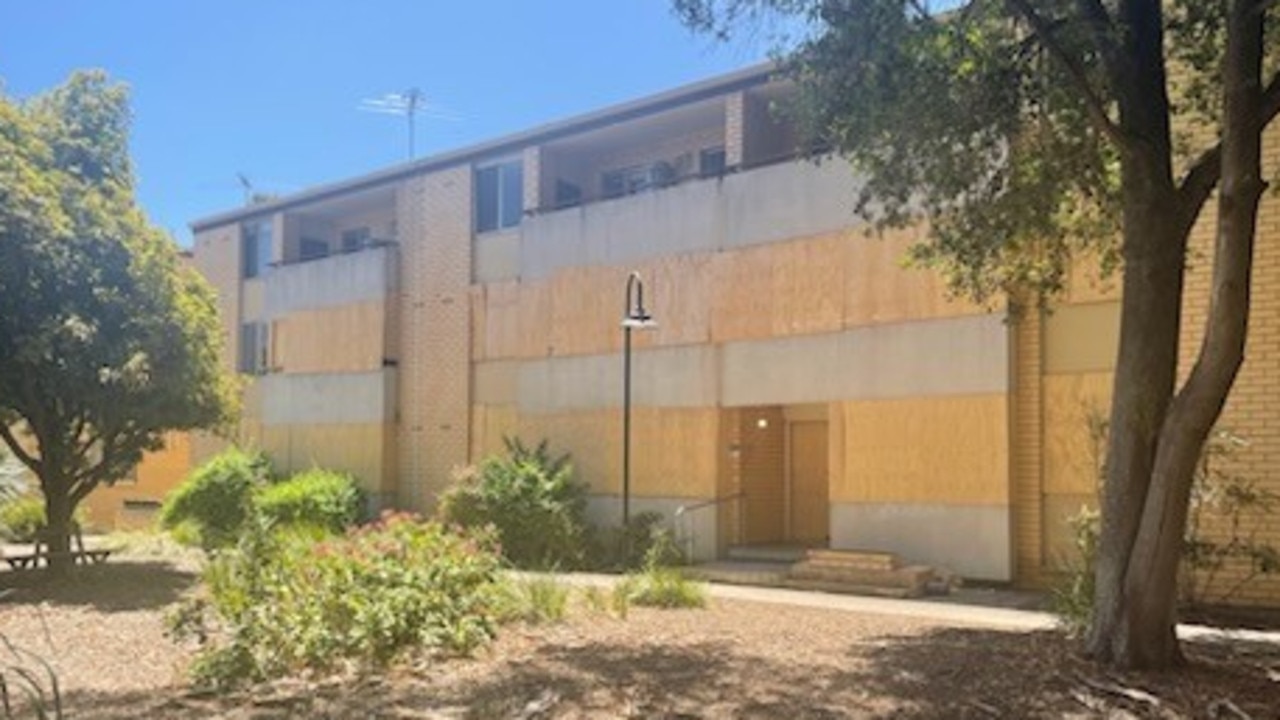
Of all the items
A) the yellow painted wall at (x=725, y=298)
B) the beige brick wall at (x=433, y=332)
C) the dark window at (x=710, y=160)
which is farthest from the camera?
the beige brick wall at (x=433, y=332)

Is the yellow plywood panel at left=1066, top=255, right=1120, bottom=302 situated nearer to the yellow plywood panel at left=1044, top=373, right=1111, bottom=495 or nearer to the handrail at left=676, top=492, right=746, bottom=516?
the yellow plywood panel at left=1044, top=373, right=1111, bottom=495

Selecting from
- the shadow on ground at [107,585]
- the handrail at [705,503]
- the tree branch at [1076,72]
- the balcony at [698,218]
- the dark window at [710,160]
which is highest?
the dark window at [710,160]

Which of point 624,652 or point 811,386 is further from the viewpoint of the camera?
point 811,386

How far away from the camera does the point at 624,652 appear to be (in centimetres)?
977

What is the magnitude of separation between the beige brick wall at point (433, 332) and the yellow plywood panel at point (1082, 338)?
41.2 feet

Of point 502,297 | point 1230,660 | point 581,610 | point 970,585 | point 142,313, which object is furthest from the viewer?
point 502,297

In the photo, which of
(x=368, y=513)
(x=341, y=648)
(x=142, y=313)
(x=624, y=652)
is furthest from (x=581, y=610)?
(x=368, y=513)

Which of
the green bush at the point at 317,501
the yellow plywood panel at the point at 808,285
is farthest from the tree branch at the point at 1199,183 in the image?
the green bush at the point at 317,501

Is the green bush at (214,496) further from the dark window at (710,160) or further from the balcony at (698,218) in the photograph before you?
the dark window at (710,160)

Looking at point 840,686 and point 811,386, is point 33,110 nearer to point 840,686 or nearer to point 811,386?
point 811,386

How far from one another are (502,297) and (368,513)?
593 cm

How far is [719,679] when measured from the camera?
8.62 metres

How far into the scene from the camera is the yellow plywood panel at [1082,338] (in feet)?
49.2

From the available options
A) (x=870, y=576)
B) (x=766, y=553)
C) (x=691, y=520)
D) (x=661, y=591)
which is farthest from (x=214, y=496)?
(x=870, y=576)
